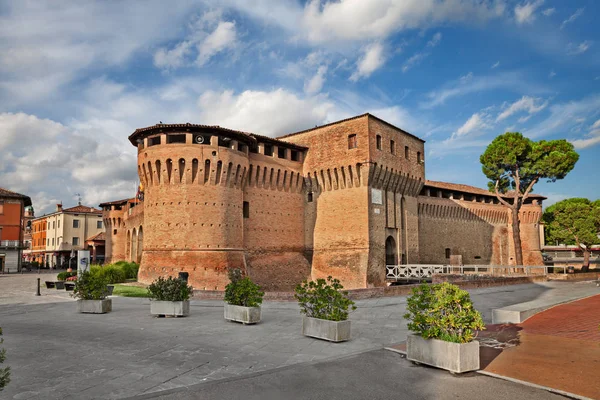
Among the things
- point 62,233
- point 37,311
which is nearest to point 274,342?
point 37,311

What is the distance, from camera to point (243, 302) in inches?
428

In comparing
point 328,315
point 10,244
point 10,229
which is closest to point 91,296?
point 328,315

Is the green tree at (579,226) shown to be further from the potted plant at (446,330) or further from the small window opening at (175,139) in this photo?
the potted plant at (446,330)

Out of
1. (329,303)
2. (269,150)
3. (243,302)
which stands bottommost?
(243,302)

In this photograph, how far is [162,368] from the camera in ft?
21.3

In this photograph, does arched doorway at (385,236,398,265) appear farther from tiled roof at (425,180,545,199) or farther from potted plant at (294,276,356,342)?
potted plant at (294,276,356,342)

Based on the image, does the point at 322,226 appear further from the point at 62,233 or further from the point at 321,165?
the point at 62,233

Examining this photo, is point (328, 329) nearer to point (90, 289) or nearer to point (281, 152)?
point (90, 289)

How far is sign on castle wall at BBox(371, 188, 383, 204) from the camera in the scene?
28.5 m

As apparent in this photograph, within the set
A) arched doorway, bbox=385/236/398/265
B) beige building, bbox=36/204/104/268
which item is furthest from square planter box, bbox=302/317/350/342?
beige building, bbox=36/204/104/268

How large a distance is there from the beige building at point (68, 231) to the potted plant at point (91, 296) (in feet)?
158

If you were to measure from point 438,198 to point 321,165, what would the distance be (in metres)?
13.4

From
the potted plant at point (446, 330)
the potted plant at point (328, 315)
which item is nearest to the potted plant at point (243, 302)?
the potted plant at point (328, 315)

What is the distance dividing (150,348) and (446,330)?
527cm
